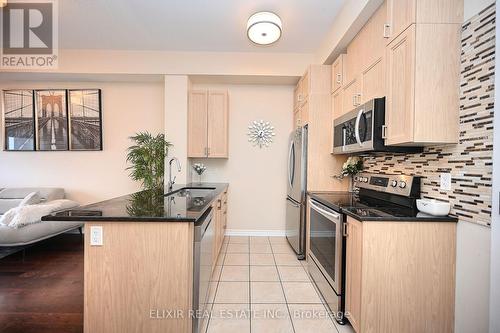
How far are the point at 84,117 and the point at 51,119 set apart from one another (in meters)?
0.53

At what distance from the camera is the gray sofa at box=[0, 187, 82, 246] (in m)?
2.70

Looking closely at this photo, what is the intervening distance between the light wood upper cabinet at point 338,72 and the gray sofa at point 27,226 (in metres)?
4.00

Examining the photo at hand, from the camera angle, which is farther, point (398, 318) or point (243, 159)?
point (243, 159)

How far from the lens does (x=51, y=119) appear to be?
3.74 m

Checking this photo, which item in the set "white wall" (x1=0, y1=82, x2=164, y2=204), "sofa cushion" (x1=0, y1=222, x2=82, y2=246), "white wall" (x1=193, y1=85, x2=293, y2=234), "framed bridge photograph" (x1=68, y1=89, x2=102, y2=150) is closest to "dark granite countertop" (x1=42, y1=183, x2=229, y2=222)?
"sofa cushion" (x1=0, y1=222, x2=82, y2=246)

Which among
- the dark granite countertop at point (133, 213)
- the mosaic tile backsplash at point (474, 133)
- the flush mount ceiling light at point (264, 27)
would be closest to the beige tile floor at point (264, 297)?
the dark granite countertop at point (133, 213)

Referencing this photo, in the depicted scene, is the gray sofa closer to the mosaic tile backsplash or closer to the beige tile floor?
the beige tile floor

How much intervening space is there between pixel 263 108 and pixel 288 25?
138 cm

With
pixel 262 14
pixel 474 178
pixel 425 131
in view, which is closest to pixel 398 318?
pixel 474 178

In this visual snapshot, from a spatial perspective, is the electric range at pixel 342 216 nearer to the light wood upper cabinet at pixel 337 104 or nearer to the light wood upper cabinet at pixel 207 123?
the light wood upper cabinet at pixel 337 104

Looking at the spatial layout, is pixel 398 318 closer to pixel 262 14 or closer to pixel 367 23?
pixel 367 23

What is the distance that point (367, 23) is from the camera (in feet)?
7.04

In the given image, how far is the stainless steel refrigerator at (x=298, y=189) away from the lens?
9.57ft

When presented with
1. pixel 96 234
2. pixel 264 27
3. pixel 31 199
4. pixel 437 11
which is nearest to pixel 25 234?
pixel 31 199
